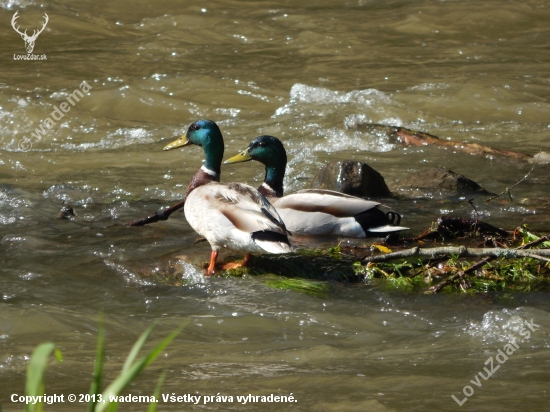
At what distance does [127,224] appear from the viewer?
21.4ft

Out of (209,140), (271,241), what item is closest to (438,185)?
(209,140)

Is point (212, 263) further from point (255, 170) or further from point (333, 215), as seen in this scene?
point (255, 170)

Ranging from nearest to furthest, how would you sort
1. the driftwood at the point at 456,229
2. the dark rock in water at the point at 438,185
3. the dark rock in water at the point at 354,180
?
the driftwood at the point at 456,229
the dark rock in water at the point at 354,180
the dark rock in water at the point at 438,185

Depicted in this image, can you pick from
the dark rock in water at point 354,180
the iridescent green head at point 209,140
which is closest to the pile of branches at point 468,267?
the iridescent green head at point 209,140

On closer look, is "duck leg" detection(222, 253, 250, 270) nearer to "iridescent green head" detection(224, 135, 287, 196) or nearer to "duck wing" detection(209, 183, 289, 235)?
"duck wing" detection(209, 183, 289, 235)

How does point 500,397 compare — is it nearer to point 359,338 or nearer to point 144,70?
point 359,338

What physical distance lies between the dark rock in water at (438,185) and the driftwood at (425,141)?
1.25 meters

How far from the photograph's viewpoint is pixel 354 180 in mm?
7277

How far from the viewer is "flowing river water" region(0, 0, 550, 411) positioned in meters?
3.76

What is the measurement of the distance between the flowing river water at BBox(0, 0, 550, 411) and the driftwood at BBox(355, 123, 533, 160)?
130 millimetres

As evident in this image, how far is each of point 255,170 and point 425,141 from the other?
5.95 feet

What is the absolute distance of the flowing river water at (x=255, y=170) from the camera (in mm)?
3758

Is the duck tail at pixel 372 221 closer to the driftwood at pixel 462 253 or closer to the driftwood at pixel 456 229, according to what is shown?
the driftwood at pixel 456 229

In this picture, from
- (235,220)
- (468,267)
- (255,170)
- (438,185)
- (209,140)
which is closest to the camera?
(468,267)
